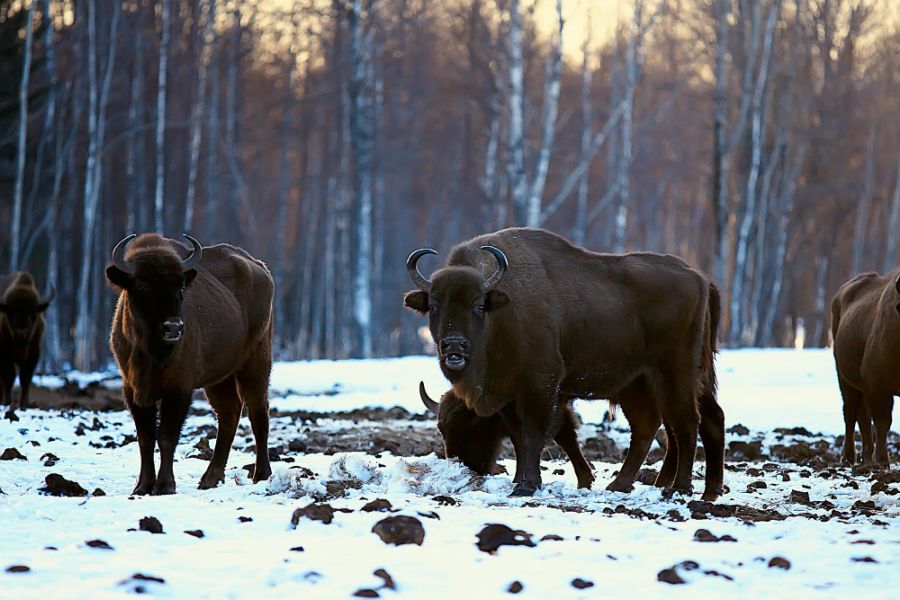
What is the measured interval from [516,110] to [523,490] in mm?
19525

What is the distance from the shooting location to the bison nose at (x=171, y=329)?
27.1ft

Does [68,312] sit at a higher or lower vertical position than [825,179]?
lower

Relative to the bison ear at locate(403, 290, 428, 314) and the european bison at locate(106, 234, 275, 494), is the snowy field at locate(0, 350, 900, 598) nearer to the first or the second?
the european bison at locate(106, 234, 275, 494)

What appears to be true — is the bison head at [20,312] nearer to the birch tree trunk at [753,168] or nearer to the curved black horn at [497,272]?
the curved black horn at [497,272]

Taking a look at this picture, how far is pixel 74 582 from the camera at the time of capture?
198 inches

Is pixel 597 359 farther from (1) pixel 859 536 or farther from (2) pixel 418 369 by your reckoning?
(2) pixel 418 369

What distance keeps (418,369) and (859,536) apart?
15.6 m

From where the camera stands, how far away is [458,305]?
28.3 ft

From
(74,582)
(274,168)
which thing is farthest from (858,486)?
(274,168)

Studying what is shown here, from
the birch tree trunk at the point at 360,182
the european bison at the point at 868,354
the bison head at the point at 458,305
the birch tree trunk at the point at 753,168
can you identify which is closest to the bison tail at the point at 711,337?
the european bison at the point at 868,354

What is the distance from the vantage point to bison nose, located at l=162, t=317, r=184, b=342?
8266mm

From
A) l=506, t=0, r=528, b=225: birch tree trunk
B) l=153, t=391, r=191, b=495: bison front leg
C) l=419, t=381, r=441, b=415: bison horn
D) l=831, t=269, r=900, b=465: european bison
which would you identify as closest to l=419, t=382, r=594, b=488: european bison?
l=419, t=381, r=441, b=415: bison horn

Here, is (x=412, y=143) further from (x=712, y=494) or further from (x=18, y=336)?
(x=712, y=494)

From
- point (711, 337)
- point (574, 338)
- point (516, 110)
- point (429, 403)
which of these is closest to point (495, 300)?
point (574, 338)
